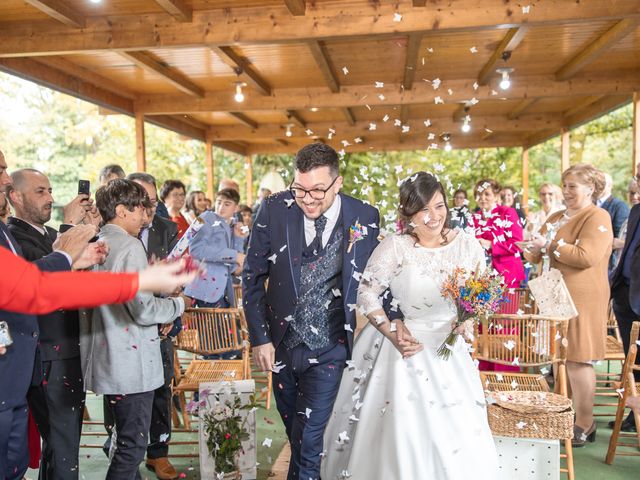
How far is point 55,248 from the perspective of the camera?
2275mm

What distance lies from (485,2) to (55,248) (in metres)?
4.37

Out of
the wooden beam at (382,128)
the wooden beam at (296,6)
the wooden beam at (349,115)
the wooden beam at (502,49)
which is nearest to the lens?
the wooden beam at (296,6)

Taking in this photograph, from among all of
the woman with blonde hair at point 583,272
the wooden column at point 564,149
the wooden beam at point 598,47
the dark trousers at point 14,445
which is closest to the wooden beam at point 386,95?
the wooden beam at point 598,47

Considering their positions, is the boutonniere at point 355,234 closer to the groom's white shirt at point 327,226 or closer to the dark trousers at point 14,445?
the groom's white shirt at point 327,226

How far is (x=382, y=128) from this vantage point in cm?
1195

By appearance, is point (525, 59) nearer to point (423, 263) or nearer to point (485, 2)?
point (485, 2)

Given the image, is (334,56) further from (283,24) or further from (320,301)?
(320,301)

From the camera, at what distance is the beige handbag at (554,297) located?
140 inches

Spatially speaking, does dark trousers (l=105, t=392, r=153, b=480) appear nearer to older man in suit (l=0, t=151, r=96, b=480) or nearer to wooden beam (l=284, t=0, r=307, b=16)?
Result: older man in suit (l=0, t=151, r=96, b=480)

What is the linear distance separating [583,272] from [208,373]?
275cm

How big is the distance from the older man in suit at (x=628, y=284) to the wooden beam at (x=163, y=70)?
5117 millimetres

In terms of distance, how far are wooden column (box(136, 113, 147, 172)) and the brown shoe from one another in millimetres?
5474

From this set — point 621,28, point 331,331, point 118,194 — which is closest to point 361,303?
point 331,331

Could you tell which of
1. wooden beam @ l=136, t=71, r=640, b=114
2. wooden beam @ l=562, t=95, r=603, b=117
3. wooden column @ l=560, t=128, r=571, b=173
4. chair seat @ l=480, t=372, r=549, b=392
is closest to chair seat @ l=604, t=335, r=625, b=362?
chair seat @ l=480, t=372, r=549, b=392
